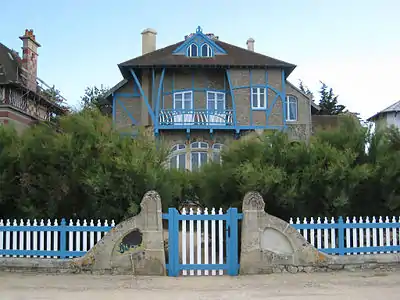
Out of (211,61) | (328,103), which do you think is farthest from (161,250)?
(328,103)

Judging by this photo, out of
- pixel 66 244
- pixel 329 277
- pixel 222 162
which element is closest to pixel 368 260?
pixel 329 277

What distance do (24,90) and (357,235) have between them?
23.8 m

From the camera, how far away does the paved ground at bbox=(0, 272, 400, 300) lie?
8.13 meters

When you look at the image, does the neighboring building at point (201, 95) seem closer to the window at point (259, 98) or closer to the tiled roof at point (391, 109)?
the window at point (259, 98)

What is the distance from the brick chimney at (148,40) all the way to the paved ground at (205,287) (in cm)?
2195

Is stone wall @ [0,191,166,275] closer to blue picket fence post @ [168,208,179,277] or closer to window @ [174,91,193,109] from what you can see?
blue picket fence post @ [168,208,179,277]

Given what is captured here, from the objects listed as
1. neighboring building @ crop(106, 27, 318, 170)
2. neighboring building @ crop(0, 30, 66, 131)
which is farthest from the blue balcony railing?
neighboring building @ crop(0, 30, 66, 131)

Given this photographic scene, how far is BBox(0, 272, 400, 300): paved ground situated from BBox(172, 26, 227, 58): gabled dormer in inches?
755

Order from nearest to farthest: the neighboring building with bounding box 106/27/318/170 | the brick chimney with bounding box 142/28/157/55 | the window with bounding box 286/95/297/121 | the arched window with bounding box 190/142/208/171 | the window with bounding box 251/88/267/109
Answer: the neighboring building with bounding box 106/27/318/170 < the arched window with bounding box 190/142/208/171 < the window with bounding box 251/88/267/109 < the window with bounding box 286/95/297/121 < the brick chimney with bounding box 142/28/157/55

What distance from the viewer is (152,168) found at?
10922 mm

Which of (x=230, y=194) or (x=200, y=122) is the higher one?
(x=200, y=122)

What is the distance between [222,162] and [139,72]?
16.5 metres

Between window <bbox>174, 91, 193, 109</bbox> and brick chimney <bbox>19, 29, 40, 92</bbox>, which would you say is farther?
brick chimney <bbox>19, 29, 40, 92</bbox>

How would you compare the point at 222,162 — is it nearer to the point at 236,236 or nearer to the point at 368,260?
the point at 236,236
